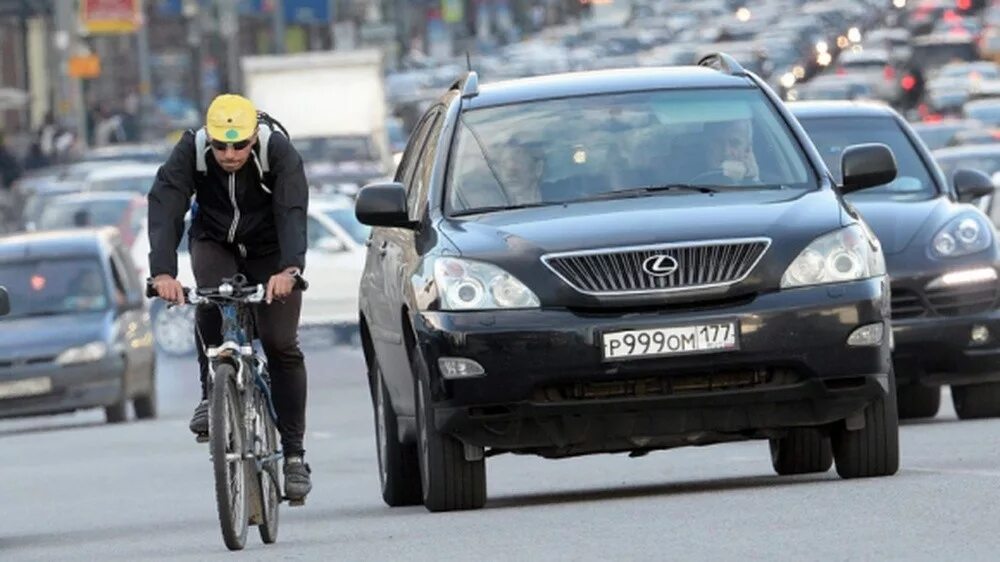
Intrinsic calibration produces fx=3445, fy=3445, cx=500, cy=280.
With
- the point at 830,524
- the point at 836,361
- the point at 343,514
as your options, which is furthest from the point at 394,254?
the point at 830,524

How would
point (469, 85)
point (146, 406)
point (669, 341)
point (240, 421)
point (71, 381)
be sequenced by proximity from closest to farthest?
1. point (240, 421)
2. point (669, 341)
3. point (469, 85)
4. point (71, 381)
5. point (146, 406)

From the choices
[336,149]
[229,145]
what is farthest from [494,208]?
[336,149]

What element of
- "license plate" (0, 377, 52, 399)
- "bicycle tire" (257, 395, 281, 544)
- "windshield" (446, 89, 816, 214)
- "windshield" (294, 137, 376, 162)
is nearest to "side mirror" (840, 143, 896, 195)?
"windshield" (446, 89, 816, 214)

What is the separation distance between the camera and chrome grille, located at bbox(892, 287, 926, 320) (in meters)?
17.2

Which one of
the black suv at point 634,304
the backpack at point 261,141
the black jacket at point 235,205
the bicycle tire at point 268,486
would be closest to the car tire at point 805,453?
the black suv at point 634,304

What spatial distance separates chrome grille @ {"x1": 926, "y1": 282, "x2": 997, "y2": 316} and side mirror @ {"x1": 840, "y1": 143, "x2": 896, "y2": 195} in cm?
434

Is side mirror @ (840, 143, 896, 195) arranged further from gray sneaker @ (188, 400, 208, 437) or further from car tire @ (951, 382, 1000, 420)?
car tire @ (951, 382, 1000, 420)

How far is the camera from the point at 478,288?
39.2 feet

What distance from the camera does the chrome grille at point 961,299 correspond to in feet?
56.5

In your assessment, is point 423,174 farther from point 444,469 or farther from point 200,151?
point 200,151

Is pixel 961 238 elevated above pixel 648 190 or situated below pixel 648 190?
below

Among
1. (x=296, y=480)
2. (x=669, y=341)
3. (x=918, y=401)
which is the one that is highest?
(x=669, y=341)

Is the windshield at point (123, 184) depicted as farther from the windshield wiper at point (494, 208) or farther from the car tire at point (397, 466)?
the windshield wiper at point (494, 208)

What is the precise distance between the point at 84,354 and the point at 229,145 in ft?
53.1
